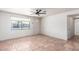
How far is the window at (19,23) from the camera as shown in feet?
5.96

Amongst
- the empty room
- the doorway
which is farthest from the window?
the doorway

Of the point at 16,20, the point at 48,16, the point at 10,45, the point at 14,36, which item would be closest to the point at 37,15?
the point at 48,16

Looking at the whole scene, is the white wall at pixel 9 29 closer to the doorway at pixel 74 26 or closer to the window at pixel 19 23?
the window at pixel 19 23

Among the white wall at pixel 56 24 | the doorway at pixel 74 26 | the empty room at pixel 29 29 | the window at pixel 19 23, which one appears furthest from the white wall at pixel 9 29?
the doorway at pixel 74 26

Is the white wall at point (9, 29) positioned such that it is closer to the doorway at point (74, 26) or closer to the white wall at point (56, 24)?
the white wall at point (56, 24)

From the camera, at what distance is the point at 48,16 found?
6.92 ft

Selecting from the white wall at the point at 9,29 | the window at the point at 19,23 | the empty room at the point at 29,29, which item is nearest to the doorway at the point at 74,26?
the empty room at the point at 29,29

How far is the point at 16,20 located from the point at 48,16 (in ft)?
3.10

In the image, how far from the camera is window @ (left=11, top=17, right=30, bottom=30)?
1.82 meters

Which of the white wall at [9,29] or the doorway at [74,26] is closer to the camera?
the white wall at [9,29]

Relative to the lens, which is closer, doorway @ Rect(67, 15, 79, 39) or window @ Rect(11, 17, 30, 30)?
window @ Rect(11, 17, 30, 30)

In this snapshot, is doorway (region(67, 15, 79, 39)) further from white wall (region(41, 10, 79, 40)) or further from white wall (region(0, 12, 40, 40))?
white wall (region(0, 12, 40, 40))

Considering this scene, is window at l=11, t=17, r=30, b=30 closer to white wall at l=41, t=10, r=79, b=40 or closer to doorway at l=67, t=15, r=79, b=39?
white wall at l=41, t=10, r=79, b=40

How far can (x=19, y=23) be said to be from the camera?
1.84 metres
